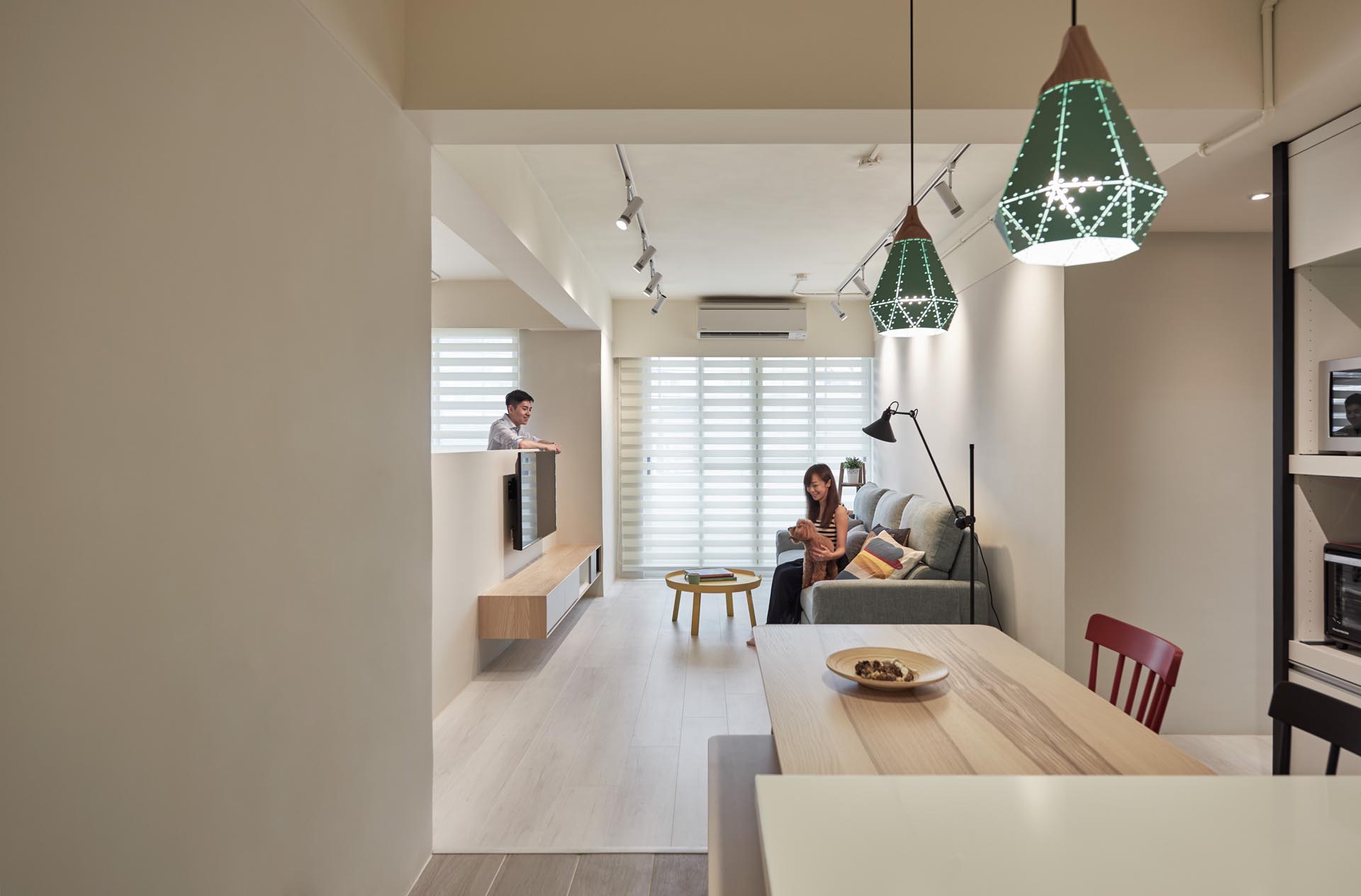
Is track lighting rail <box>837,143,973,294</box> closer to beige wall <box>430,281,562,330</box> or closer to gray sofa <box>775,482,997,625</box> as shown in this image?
gray sofa <box>775,482,997,625</box>

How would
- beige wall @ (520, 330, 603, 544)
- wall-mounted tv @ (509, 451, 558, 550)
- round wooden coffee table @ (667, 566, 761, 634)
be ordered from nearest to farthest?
wall-mounted tv @ (509, 451, 558, 550)
round wooden coffee table @ (667, 566, 761, 634)
beige wall @ (520, 330, 603, 544)

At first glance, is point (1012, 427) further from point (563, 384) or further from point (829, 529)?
A: point (563, 384)

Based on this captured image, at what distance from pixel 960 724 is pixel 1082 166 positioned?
44.5 inches

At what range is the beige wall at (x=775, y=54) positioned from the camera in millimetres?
2324

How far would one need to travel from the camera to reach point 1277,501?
8.61 feet

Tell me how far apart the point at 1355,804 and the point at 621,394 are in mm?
7239

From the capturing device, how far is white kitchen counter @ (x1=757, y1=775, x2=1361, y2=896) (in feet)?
2.50

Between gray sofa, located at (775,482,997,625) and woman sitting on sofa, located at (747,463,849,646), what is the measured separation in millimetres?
322

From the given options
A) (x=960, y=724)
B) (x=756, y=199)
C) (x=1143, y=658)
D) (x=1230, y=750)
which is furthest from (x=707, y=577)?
(x=960, y=724)

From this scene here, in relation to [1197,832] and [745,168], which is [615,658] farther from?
[1197,832]

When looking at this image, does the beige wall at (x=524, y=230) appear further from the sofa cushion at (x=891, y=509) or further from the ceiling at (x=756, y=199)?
the sofa cushion at (x=891, y=509)

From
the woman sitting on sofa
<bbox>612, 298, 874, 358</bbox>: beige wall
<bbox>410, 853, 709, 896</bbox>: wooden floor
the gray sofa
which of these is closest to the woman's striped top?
the woman sitting on sofa

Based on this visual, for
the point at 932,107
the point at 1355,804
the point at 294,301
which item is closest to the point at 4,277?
the point at 294,301

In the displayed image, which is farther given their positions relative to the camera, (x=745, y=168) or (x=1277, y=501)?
(x=745, y=168)
